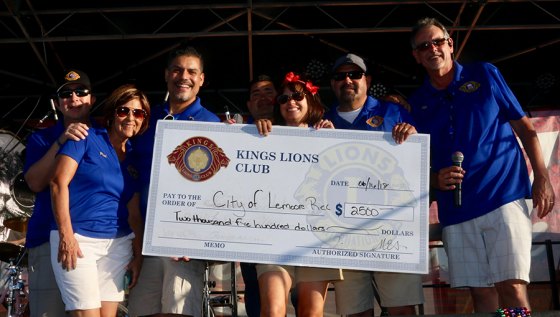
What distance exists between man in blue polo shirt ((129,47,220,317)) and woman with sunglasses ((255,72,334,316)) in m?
0.53

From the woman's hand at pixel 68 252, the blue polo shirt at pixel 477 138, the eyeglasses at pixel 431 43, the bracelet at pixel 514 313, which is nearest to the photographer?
the bracelet at pixel 514 313

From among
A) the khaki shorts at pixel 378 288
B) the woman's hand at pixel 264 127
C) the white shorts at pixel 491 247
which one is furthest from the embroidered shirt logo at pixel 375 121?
the khaki shorts at pixel 378 288

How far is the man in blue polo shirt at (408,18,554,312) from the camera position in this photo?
158 inches

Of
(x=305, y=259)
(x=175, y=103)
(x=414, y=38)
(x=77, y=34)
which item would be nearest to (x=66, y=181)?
(x=175, y=103)

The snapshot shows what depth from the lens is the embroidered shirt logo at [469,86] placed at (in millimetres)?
4324

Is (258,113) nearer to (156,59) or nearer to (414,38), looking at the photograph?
(414,38)

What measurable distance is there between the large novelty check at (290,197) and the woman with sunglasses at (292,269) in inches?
3.1

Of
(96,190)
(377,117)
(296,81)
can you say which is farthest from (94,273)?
(377,117)

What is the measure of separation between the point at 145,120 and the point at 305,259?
142 centimetres

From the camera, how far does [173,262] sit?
428 centimetres

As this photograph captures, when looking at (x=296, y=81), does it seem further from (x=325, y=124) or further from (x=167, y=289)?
(x=167, y=289)

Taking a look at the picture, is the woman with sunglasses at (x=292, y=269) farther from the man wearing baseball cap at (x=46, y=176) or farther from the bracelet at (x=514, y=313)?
the man wearing baseball cap at (x=46, y=176)

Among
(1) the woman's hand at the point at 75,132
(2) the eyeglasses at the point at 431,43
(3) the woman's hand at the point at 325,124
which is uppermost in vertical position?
(2) the eyeglasses at the point at 431,43

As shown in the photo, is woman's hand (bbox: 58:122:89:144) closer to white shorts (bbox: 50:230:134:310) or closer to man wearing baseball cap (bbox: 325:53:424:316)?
white shorts (bbox: 50:230:134:310)
